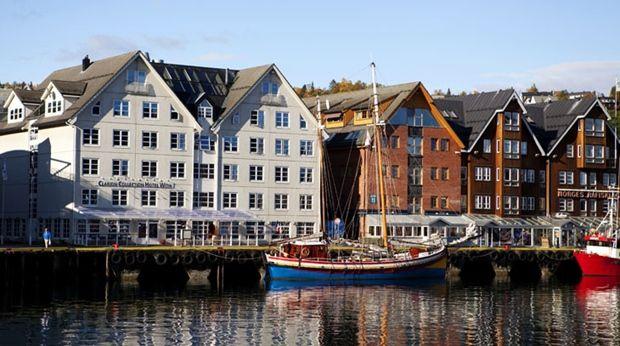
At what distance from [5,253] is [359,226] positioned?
42329 millimetres

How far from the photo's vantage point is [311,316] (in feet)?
228

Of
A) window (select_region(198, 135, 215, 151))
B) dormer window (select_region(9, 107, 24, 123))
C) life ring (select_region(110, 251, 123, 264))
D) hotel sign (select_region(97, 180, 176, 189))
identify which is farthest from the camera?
dormer window (select_region(9, 107, 24, 123))

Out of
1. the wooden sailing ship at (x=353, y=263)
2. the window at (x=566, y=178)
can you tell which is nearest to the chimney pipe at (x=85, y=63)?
the wooden sailing ship at (x=353, y=263)

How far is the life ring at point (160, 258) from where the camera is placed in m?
89.6

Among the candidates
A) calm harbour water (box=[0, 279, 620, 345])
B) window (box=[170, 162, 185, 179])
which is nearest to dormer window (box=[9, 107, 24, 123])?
window (box=[170, 162, 185, 179])

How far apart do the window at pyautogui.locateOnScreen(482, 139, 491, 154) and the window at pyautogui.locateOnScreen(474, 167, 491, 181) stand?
5.74 ft

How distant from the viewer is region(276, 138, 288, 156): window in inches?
4459

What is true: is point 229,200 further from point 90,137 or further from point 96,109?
point 96,109

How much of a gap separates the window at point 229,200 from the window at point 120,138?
1070cm

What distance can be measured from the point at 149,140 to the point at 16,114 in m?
14.2

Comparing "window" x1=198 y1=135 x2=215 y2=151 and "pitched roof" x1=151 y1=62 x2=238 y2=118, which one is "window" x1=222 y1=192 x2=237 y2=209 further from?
"pitched roof" x1=151 y1=62 x2=238 y2=118

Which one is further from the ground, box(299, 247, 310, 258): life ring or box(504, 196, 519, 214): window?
box(504, 196, 519, 214): window

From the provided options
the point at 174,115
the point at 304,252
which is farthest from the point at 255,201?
the point at 304,252

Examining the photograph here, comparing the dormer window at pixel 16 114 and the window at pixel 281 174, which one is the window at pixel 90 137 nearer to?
the dormer window at pixel 16 114
